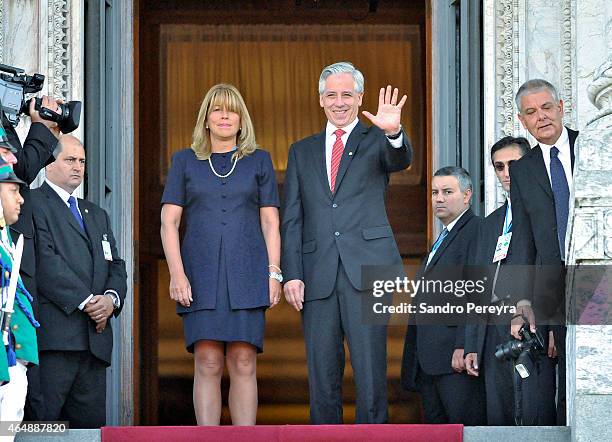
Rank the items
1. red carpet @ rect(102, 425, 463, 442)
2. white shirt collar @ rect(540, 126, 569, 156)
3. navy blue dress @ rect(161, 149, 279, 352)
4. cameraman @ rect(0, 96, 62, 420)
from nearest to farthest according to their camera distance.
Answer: red carpet @ rect(102, 425, 463, 442)
cameraman @ rect(0, 96, 62, 420)
white shirt collar @ rect(540, 126, 569, 156)
navy blue dress @ rect(161, 149, 279, 352)

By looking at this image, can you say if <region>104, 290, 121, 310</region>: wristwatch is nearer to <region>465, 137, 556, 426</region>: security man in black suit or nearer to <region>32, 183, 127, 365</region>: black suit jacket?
<region>32, 183, 127, 365</region>: black suit jacket

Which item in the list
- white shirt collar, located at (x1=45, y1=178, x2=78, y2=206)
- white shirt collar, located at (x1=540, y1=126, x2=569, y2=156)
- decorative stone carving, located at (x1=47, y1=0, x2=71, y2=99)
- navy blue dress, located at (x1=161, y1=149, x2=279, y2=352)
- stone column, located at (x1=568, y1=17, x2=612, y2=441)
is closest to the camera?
stone column, located at (x1=568, y1=17, x2=612, y2=441)

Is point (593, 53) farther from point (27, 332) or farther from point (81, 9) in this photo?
point (27, 332)

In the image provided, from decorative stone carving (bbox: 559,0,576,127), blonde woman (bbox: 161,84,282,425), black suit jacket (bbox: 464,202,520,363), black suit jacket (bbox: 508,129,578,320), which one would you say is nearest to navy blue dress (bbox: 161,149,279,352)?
blonde woman (bbox: 161,84,282,425)

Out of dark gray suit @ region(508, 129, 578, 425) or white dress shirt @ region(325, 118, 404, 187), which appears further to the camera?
white dress shirt @ region(325, 118, 404, 187)

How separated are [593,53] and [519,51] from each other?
0.59 m

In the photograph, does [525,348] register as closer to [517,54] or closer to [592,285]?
[592,285]

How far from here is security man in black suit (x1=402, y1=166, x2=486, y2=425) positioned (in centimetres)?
944

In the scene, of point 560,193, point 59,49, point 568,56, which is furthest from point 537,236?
point 59,49

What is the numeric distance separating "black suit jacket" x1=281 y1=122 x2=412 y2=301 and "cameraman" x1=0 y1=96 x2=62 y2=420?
1397 mm

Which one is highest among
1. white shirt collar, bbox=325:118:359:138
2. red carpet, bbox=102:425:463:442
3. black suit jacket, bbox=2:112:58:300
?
white shirt collar, bbox=325:118:359:138

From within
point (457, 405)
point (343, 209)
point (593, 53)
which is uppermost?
point (593, 53)

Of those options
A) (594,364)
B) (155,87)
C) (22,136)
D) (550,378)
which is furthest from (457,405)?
(155,87)

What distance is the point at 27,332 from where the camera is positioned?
25.9 feet
